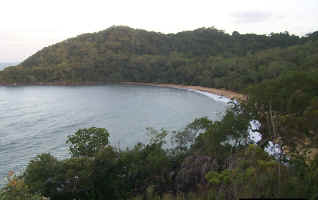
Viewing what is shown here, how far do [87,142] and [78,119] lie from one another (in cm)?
2004

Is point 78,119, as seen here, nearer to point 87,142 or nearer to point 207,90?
point 87,142

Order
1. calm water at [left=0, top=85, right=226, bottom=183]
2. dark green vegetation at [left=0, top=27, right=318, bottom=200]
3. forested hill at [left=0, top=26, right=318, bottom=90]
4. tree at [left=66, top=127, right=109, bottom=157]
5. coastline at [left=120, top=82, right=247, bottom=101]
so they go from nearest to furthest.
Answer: dark green vegetation at [left=0, top=27, right=318, bottom=200], tree at [left=66, top=127, right=109, bottom=157], calm water at [left=0, top=85, right=226, bottom=183], coastline at [left=120, top=82, right=247, bottom=101], forested hill at [left=0, top=26, right=318, bottom=90]

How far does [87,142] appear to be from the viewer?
16.0 meters

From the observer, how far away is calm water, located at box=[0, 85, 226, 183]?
24339 millimetres

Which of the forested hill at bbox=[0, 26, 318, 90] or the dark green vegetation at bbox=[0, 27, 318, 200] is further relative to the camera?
the forested hill at bbox=[0, 26, 318, 90]

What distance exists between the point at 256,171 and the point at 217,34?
4331 inches

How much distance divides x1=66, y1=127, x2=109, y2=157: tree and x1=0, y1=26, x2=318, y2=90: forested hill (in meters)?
40.6

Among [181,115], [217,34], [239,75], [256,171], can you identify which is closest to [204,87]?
[239,75]

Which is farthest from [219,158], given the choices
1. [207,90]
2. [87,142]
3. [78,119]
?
[207,90]

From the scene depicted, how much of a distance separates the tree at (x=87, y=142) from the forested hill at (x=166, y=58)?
133ft

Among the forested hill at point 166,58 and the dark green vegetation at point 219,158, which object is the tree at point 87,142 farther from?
the forested hill at point 166,58

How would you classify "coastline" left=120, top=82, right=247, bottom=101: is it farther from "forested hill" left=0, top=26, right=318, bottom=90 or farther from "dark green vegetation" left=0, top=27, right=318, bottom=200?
"dark green vegetation" left=0, top=27, right=318, bottom=200

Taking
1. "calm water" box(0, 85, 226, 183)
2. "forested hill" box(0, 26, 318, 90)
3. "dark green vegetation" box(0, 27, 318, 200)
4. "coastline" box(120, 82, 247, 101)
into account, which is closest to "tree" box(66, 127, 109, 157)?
"dark green vegetation" box(0, 27, 318, 200)

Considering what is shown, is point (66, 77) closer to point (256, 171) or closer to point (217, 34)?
point (217, 34)
